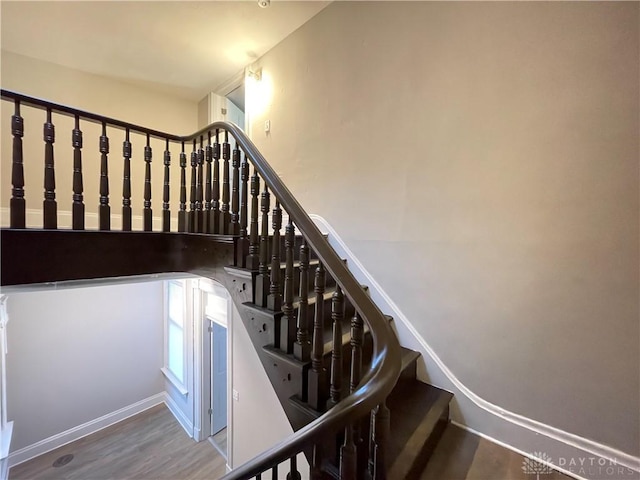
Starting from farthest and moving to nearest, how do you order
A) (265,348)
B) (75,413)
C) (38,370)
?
(75,413) → (38,370) → (265,348)

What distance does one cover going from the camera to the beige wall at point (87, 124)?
3055mm

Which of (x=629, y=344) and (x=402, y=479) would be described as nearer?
(x=402, y=479)

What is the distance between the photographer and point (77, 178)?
1.62 metres

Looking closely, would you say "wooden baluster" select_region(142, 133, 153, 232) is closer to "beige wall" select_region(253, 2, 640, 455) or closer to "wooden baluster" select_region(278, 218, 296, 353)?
"wooden baluster" select_region(278, 218, 296, 353)

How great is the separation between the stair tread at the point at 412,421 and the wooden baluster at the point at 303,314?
0.52m

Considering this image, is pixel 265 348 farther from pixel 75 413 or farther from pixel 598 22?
Result: pixel 75 413

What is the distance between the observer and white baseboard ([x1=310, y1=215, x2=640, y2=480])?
1.30 metres

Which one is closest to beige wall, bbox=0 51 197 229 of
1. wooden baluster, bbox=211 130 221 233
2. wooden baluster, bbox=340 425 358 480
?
wooden baluster, bbox=211 130 221 233

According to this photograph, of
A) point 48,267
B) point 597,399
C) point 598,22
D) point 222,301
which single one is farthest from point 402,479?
point 222,301

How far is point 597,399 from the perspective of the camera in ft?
4.33

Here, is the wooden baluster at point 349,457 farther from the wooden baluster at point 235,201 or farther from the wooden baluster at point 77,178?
the wooden baluster at point 77,178

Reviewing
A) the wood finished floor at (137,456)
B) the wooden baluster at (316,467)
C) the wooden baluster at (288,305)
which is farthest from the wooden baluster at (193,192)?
the wood finished floor at (137,456)

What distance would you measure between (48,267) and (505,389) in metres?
2.82

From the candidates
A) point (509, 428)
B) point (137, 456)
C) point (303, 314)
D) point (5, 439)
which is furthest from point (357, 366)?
point (5, 439)
